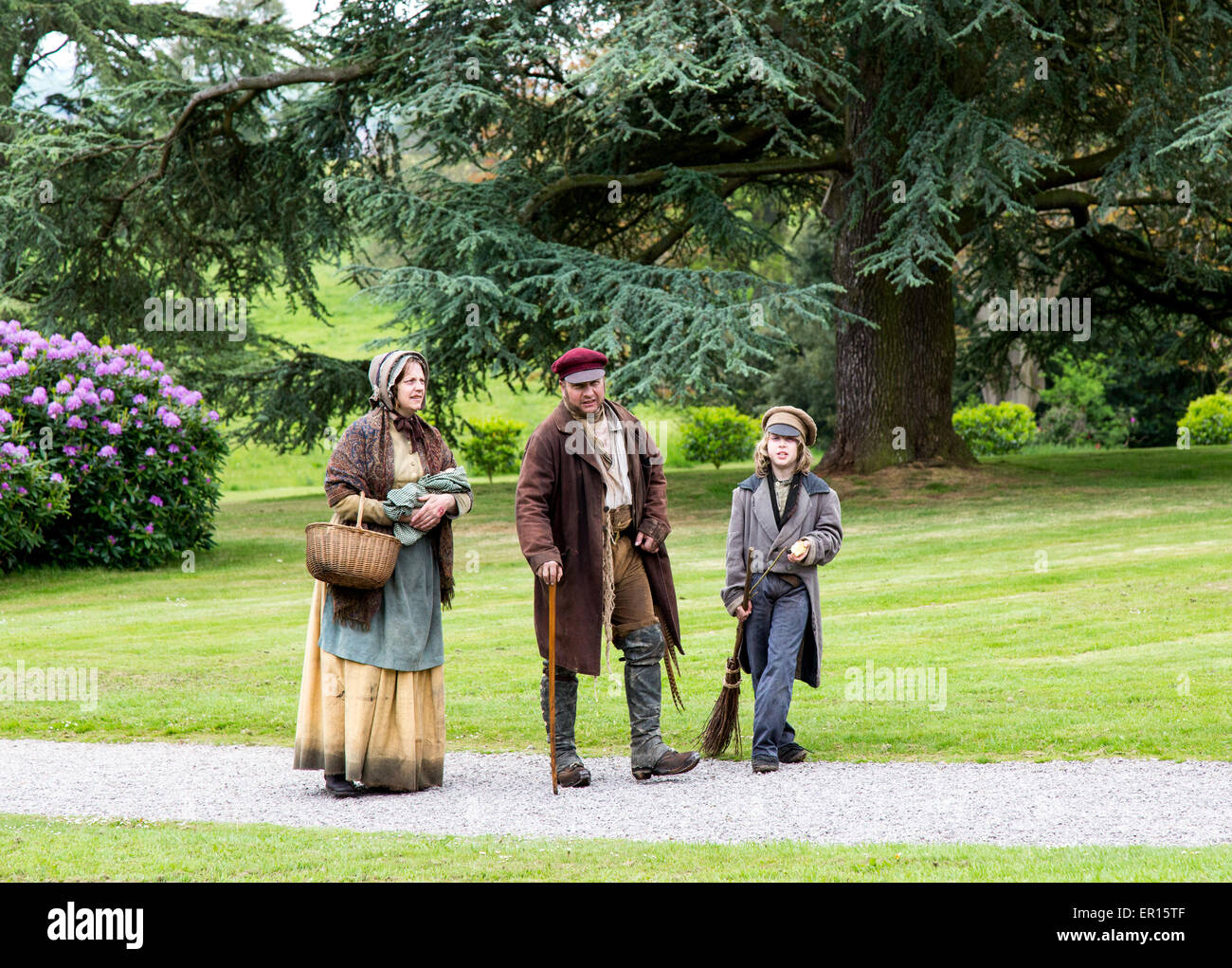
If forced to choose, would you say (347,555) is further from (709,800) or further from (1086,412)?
(1086,412)

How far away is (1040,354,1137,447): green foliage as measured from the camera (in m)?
32.7

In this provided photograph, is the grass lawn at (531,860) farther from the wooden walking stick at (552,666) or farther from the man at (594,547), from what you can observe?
the man at (594,547)

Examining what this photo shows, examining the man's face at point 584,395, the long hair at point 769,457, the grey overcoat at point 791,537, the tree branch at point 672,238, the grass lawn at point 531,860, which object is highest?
the tree branch at point 672,238

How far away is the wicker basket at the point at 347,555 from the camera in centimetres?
579

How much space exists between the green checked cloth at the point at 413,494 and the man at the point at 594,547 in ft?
1.02

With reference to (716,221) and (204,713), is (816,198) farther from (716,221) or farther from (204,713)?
(204,713)

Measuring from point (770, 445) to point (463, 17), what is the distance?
46.4ft

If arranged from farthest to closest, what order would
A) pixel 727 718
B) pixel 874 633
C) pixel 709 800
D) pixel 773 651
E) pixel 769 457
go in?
pixel 874 633, pixel 727 718, pixel 769 457, pixel 773 651, pixel 709 800

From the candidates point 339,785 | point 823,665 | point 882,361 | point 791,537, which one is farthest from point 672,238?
point 339,785

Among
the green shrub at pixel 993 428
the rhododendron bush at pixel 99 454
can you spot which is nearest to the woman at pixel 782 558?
the rhododendron bush at pixel 99 454

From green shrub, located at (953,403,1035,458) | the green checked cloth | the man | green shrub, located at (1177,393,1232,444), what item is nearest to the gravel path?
the man

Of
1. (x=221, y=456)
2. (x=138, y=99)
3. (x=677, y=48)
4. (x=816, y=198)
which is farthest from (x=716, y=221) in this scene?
(x=138, y=99)

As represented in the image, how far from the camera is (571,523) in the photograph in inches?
245

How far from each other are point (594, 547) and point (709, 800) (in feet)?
4.09
